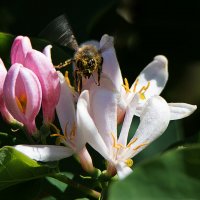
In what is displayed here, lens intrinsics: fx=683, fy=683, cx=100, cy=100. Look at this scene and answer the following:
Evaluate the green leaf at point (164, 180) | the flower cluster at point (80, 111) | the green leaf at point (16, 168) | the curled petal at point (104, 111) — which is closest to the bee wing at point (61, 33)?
the flower cluster at point (80, 111)

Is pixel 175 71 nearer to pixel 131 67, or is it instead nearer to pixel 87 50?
pixel 131 67

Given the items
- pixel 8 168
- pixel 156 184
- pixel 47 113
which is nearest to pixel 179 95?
pixel 47 113

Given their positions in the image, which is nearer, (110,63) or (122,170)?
(122,170)

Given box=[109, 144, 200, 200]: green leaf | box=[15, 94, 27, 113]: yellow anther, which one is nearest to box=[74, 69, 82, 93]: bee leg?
box=[15, 94, 27, 113]: yellow anther

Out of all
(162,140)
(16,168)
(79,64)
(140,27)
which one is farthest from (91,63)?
(140,27)

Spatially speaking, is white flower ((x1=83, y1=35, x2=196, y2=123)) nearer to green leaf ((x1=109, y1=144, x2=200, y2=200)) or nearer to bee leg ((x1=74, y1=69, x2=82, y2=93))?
bee leg ((x1=74, y1=69, x2=82, y2=93))

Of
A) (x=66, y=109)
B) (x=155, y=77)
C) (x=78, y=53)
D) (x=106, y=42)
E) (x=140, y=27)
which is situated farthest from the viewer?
(x=140, y=27)

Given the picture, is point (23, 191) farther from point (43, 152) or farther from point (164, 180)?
point (164, 180)
